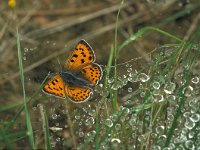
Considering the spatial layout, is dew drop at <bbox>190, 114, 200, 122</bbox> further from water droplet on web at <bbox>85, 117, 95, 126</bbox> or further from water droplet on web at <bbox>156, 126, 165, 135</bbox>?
water droplet on web at <bbox>85, 117, 95, 126</bbox>

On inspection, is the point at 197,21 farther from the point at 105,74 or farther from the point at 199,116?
the point at 199,116

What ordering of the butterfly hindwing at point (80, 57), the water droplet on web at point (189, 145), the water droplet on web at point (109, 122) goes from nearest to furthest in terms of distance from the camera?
the water droplet on web at point (189, 145) → the water droplet on web at point (109, 122) → the butterfly hindwing at point (80, 57)

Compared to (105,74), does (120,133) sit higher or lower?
lower

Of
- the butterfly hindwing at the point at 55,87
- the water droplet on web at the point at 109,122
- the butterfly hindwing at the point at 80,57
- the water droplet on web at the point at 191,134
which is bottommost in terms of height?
the water droplet on web at the point at 191,134

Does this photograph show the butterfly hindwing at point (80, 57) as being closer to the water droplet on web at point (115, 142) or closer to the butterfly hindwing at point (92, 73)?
the butterfly hindwing at point (92, 73)

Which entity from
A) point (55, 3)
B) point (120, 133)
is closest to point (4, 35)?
point (55, 3)

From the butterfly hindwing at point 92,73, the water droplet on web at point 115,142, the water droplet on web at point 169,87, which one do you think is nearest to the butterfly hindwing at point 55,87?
the butterfly hindwing at point 92,73

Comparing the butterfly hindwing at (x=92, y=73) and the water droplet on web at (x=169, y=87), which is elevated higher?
the butterfly hindwing at (x=92, y=73)
